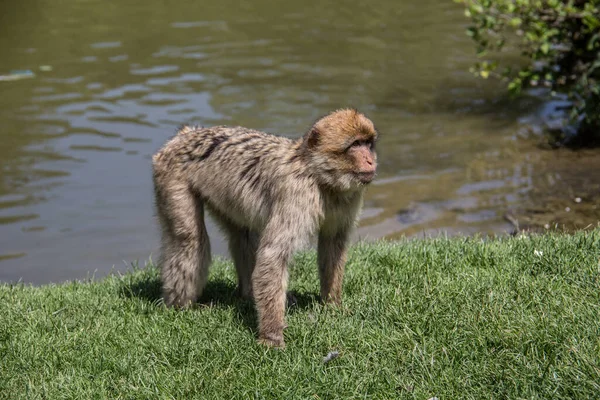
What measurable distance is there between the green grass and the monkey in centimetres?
25

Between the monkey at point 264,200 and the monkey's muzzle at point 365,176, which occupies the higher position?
the monkey's muzzle at point 365,176

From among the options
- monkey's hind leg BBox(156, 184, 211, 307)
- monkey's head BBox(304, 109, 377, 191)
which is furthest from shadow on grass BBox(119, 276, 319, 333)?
monkey's head BBox(304, 109, 377, 191)

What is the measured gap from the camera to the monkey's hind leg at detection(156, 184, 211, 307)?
19.9 ft

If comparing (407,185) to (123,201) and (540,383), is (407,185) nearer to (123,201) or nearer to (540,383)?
(123,201)

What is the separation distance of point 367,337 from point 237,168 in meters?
1.53

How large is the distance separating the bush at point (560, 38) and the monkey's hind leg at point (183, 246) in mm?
5491

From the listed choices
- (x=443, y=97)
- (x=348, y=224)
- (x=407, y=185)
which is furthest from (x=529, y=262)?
(x=443, y=97)

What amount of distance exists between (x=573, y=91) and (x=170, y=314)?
22.3 feet

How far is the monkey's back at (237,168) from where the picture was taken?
18.3 ft

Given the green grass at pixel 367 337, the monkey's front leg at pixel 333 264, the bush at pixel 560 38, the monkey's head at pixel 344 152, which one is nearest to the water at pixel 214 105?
the bush at pixel 560 38

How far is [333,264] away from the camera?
5.80m

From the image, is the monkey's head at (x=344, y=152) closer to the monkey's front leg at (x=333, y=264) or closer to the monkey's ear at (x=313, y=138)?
the monkey's ear at (x=313, y=138)

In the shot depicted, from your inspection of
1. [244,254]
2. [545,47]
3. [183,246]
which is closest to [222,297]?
[244,254]

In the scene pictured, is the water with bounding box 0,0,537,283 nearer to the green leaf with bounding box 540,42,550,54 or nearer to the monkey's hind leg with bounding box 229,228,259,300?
the green leaf with bounding box 540,42,550,54
